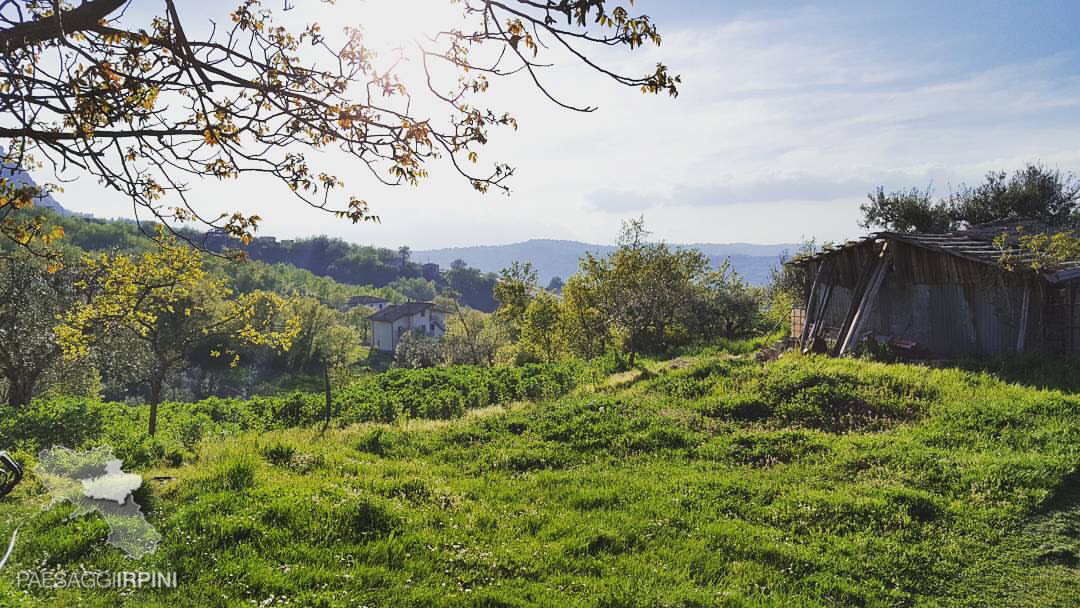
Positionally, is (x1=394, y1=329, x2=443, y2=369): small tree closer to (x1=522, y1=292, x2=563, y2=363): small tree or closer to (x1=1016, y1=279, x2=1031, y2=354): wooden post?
(x1=522, y1=292, x2=563, y2=363): small tree

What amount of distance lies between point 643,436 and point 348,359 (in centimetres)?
6629

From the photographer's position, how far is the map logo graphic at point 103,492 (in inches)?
269

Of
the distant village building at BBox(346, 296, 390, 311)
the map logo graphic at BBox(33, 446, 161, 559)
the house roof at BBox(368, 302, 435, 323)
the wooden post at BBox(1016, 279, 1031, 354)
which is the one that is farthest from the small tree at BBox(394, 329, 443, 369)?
the distant village building at BBox(346, 296, 390, 311)

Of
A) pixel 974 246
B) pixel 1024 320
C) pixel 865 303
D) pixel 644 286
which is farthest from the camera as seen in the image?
pixel 644 286

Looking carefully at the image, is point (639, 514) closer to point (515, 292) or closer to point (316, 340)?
point (515, 292)

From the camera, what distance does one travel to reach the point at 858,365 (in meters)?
16.7

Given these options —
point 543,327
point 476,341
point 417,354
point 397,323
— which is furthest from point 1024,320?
point 397,323

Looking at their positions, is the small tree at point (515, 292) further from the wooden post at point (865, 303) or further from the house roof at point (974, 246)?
the wooden post at point (865, 303)

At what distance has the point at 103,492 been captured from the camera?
315 inches

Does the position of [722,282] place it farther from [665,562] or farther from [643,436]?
[665,562]

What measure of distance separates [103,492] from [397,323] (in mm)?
101726

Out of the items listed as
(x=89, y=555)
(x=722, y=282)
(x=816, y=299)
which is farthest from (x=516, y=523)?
(x=722, y=282)

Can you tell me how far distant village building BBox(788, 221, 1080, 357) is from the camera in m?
17.2

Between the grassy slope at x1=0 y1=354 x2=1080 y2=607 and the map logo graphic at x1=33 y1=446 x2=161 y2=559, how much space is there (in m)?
0.21
